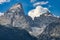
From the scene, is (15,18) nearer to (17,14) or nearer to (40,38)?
(17,14)

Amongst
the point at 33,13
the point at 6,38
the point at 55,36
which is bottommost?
the point at 6,38

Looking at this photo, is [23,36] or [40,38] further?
[40,38]

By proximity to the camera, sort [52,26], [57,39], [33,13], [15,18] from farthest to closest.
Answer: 1. [33,13]
2. [15,18]
3. [52,26]
4. [57,39]

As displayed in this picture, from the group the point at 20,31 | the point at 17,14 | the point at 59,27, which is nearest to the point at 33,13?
the point at 17,14

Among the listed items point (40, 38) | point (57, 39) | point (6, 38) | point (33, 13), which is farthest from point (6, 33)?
point (33, 13)

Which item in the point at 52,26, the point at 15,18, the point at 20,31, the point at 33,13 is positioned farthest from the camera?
the point at 33,13

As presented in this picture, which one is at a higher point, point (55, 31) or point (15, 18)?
point (15, 18)

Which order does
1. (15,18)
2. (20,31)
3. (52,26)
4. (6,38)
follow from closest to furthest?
(6,38)
(20,31)
(52,26)
(15,18)

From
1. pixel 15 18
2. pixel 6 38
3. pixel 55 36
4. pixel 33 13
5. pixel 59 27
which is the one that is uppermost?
pixel 33 13

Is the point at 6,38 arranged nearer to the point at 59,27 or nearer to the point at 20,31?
the point at 20,31
